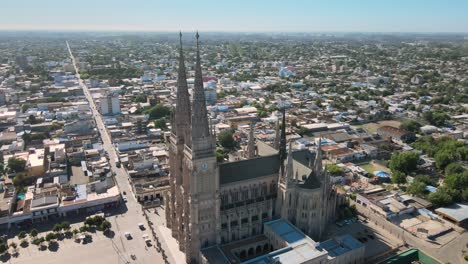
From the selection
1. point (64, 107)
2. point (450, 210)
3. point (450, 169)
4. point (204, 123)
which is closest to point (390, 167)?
point (450, 169)

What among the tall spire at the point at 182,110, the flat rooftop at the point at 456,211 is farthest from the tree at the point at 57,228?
the flat rooftop at the point at 456,211

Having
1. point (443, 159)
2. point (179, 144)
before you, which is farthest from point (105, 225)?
point (443, 159)

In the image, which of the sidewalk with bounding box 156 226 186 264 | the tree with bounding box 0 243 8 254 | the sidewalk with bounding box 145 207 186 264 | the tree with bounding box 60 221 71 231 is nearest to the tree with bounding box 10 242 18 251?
the tree with bounding box 0 243 8 254

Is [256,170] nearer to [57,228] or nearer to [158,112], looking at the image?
[57,228]

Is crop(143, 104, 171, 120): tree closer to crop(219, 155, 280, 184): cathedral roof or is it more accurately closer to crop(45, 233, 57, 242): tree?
crop(45, 233, 57, 242): tree

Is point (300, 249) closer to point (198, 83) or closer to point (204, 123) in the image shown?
point (204, 123)

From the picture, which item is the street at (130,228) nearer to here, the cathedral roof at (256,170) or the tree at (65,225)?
the tree at (65,225)

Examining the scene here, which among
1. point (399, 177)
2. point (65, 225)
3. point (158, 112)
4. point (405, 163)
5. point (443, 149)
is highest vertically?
point (158, 112)
